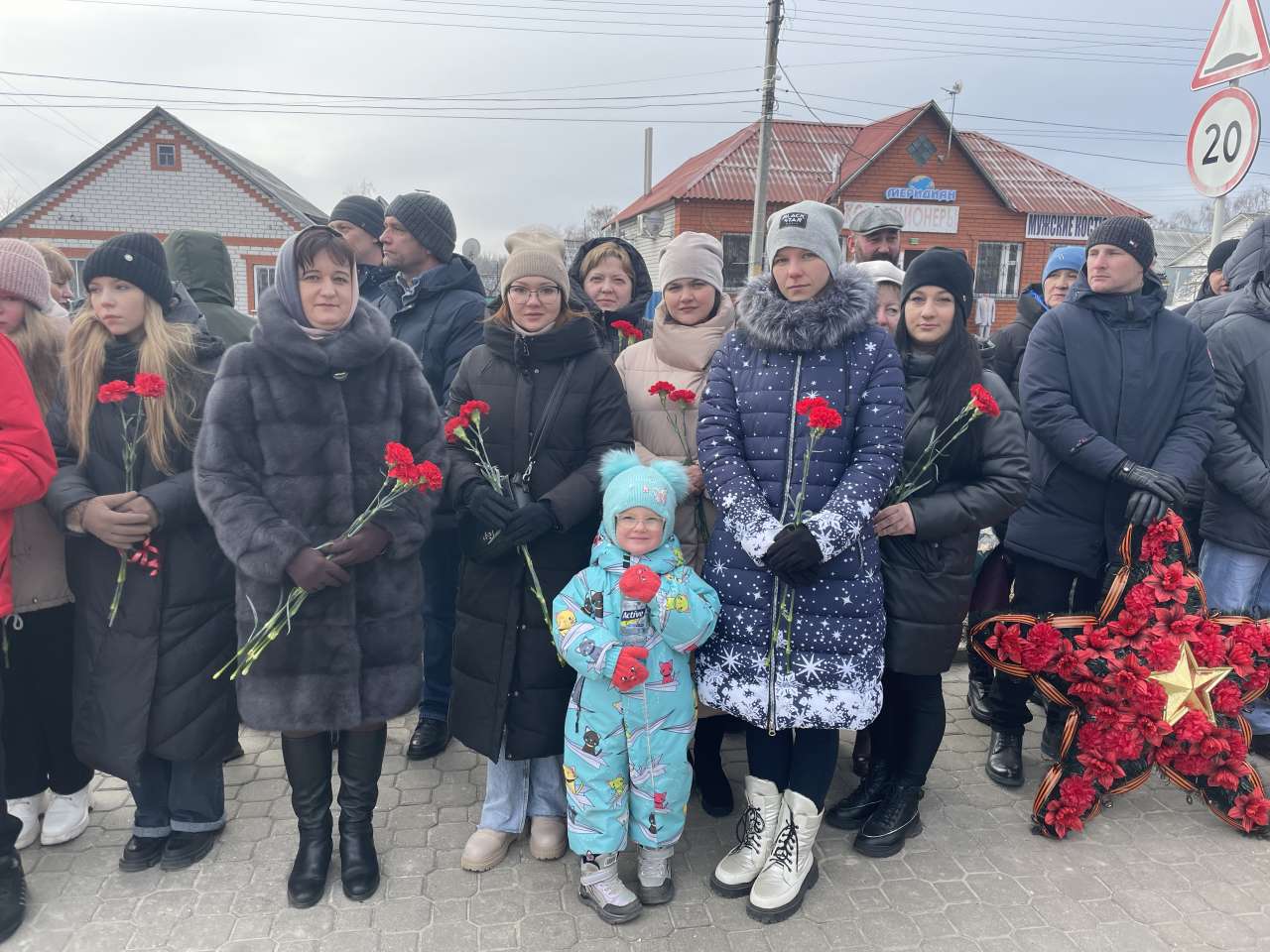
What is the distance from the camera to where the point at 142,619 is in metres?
2.70

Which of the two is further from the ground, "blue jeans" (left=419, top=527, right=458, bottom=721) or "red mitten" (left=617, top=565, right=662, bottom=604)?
"red mitten" (left=617, top=565, right=662, bottom=604)

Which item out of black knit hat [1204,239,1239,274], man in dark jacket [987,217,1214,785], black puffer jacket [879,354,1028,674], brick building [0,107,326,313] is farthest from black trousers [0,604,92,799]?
brick building [0,107,326,313]

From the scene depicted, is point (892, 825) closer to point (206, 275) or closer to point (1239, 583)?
point (1239, 583)

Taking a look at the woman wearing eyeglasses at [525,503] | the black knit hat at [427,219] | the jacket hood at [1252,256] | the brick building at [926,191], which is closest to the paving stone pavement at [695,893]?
the woman wearing eyeglasses at [525,503]

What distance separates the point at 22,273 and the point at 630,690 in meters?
2.54

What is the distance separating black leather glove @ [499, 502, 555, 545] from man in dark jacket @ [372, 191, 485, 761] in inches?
38.1

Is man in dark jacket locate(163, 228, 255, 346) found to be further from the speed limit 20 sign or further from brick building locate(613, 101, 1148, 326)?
brick building locate(613, 101, 1148, 326)

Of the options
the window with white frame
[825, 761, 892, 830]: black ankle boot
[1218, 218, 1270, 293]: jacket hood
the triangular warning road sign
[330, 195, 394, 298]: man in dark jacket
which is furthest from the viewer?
the window with white frame

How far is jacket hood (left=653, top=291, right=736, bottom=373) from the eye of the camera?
10.1 feet

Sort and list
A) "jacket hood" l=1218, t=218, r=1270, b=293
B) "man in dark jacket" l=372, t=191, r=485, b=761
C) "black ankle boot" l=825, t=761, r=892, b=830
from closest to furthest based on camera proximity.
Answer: "black ankle boot" l=825, t=761, r=892, b=830 → "jacket hood" l=1218, t=218, r=1270, b=293 → "man in dark jacket" l=372, t=191, r=485, b=761

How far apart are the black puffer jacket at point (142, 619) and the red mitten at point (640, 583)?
143 cm

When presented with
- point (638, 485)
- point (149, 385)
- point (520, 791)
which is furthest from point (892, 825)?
point (149, 385)

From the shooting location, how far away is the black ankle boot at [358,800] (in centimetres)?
275

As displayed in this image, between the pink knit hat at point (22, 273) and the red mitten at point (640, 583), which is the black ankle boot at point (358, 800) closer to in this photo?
the red mitten at point (640, 583)
